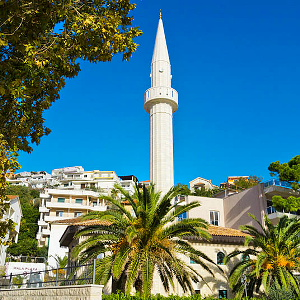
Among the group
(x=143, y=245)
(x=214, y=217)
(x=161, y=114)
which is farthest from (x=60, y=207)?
(x=143, y=245)

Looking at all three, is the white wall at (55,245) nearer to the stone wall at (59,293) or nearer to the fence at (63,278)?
the fence at (63,278)

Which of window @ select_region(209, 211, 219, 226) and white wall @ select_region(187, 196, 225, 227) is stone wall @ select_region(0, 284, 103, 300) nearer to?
white wall @ select_region(187, 196, 225, 227)

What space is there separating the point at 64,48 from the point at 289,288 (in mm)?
14829

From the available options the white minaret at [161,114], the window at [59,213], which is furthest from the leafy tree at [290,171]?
the window at [59,213]

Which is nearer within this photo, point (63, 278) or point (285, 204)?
point (63, 278)

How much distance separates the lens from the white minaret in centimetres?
3156

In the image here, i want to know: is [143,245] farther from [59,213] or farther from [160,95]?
[59,213]

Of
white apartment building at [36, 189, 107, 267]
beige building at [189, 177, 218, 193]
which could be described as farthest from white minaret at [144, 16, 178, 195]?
beige building at [189, 177, 218, 193]

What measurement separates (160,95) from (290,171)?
12.8 meters

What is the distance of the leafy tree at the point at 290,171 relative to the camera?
101ft

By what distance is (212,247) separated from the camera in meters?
23.0

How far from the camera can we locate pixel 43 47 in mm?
8812

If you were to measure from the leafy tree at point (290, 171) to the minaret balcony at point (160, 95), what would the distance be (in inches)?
410

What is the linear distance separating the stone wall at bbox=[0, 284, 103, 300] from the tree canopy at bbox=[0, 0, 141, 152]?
14.9 feet
